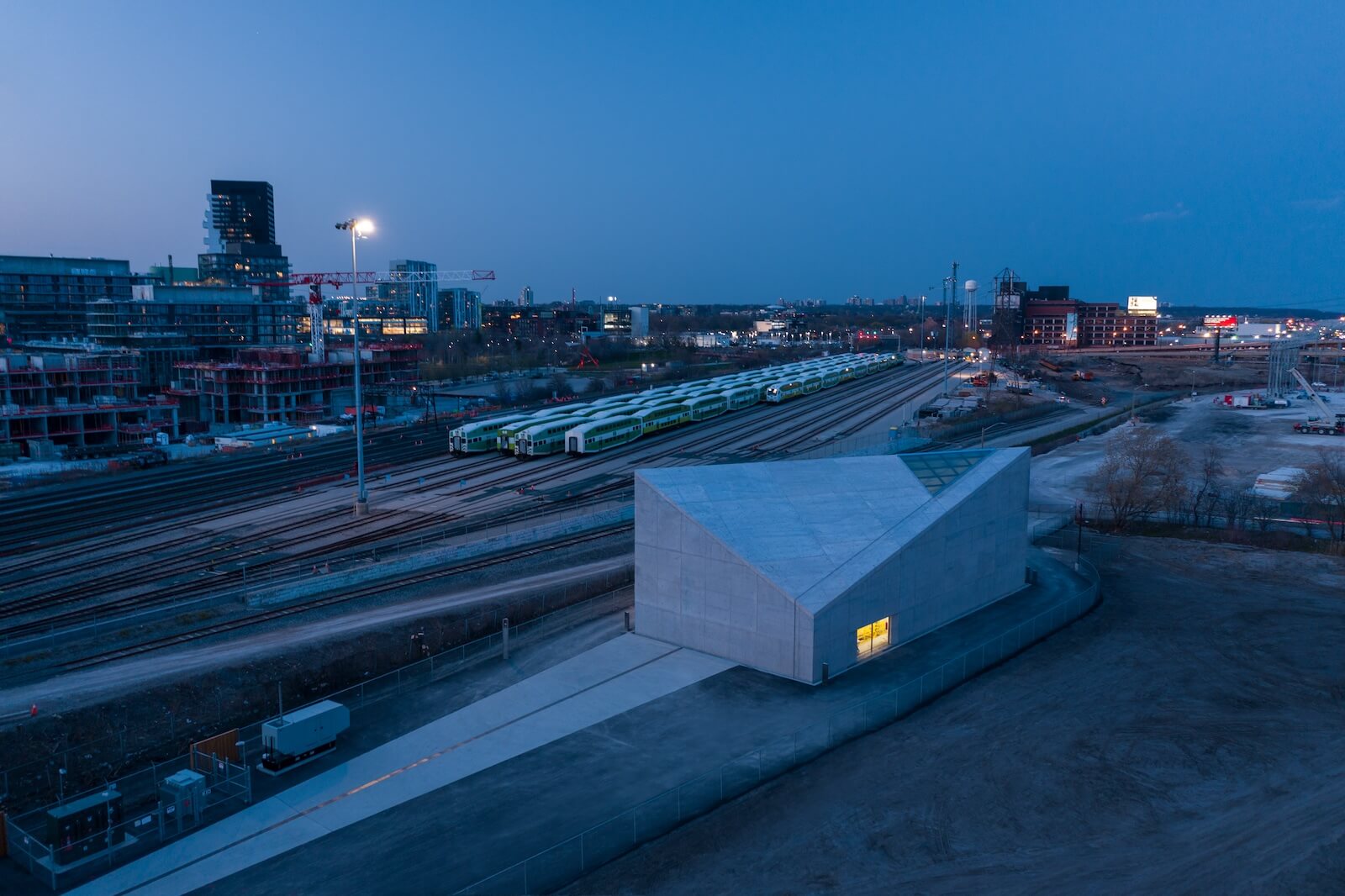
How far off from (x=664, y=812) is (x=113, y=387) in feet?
265

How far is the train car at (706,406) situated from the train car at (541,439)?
1701 centimetres

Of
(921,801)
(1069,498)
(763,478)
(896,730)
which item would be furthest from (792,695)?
(1069,498)

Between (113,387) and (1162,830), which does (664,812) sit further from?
(113,387)

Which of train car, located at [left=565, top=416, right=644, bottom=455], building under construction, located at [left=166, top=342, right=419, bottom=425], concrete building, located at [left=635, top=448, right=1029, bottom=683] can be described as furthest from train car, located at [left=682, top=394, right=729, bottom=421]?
concrete building, located at [left=635, top=448, right=1029, bottom=683]

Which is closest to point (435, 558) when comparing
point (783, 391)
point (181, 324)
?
point (783, 391)

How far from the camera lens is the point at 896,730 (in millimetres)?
22906

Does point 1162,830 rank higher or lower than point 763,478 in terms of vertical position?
lower

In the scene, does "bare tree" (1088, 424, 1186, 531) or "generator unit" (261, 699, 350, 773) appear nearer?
"generator unit" (261, 699, 350, 773)

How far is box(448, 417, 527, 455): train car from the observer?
215ft

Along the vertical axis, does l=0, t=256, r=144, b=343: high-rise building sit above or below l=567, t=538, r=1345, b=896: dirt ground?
above

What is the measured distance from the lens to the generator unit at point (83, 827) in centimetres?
1769

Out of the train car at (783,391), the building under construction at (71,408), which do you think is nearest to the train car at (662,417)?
the train car at (783,391)

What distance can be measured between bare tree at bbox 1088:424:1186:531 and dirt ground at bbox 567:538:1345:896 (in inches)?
677

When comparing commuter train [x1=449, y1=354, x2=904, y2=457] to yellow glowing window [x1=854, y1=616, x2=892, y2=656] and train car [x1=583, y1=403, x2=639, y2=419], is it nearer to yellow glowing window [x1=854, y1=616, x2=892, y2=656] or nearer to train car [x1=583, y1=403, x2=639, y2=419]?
train car [x1=583, y1=403, x2=639, y2=419]
